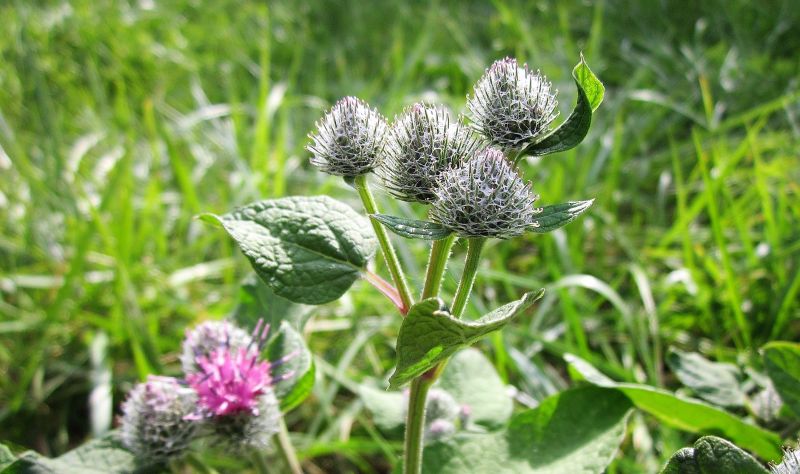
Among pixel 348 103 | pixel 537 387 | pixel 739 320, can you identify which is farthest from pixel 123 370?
pixel 739 320

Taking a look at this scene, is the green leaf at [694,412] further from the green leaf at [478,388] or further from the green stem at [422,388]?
the green stem at [422,388]

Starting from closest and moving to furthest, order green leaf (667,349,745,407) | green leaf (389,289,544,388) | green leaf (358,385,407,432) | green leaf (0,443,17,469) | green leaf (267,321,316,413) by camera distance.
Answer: green leaf (389,289,544,388)
green leaf (0,443,17,469)
green leaf (267,321,316,413)
green leaf (667,349,745,407)
green leaf (358,385,407,432)

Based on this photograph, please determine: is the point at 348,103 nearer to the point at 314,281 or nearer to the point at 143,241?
the point at 314,281

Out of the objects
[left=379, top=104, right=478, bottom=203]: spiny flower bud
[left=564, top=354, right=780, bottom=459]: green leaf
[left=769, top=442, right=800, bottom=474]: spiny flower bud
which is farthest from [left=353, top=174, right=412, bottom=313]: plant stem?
[left=769, top=442, right=800, bottom=474]: spiny flower bud

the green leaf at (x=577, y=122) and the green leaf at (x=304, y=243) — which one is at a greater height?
the green leaf at (x=577, y=122)

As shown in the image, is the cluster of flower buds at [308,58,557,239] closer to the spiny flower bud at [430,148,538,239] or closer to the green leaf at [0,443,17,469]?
the spiny flower bud at [430,148,538,239]

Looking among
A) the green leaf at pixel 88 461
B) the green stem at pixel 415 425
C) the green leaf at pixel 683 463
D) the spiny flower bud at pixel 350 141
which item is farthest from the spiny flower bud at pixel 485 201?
the green leaf at pixel 88 461

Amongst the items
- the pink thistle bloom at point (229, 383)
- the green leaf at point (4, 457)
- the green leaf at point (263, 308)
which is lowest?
the green leaf at point (4, 457)
